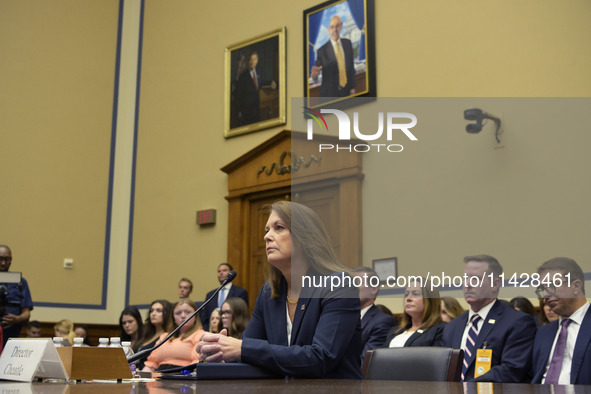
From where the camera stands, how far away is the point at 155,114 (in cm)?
962

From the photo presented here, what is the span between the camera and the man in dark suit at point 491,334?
3.70 meters

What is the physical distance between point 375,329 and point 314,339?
2830 mm

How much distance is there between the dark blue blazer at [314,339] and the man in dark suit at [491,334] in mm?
1634

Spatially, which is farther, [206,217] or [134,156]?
[134,156]

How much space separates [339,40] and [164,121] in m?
2.95

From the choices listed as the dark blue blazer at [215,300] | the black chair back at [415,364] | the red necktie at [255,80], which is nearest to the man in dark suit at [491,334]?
the black chair back at [415,364]

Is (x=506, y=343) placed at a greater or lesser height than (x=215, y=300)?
lesser

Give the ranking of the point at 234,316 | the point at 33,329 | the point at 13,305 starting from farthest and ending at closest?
the point at 33,329, the point at 13,305, the point at 234,316

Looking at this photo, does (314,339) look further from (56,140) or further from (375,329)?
(56,140)

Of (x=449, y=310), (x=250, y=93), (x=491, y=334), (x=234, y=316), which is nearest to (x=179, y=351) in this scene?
(x=234, y=316)

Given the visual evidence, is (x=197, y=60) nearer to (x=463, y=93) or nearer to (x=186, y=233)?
(x=186, y=233)

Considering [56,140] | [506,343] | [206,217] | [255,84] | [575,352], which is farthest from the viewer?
[56,140]

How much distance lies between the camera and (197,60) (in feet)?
30.3

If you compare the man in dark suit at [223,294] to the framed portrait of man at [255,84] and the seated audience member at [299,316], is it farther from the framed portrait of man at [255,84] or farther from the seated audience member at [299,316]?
the seated audience member at [299,316]
